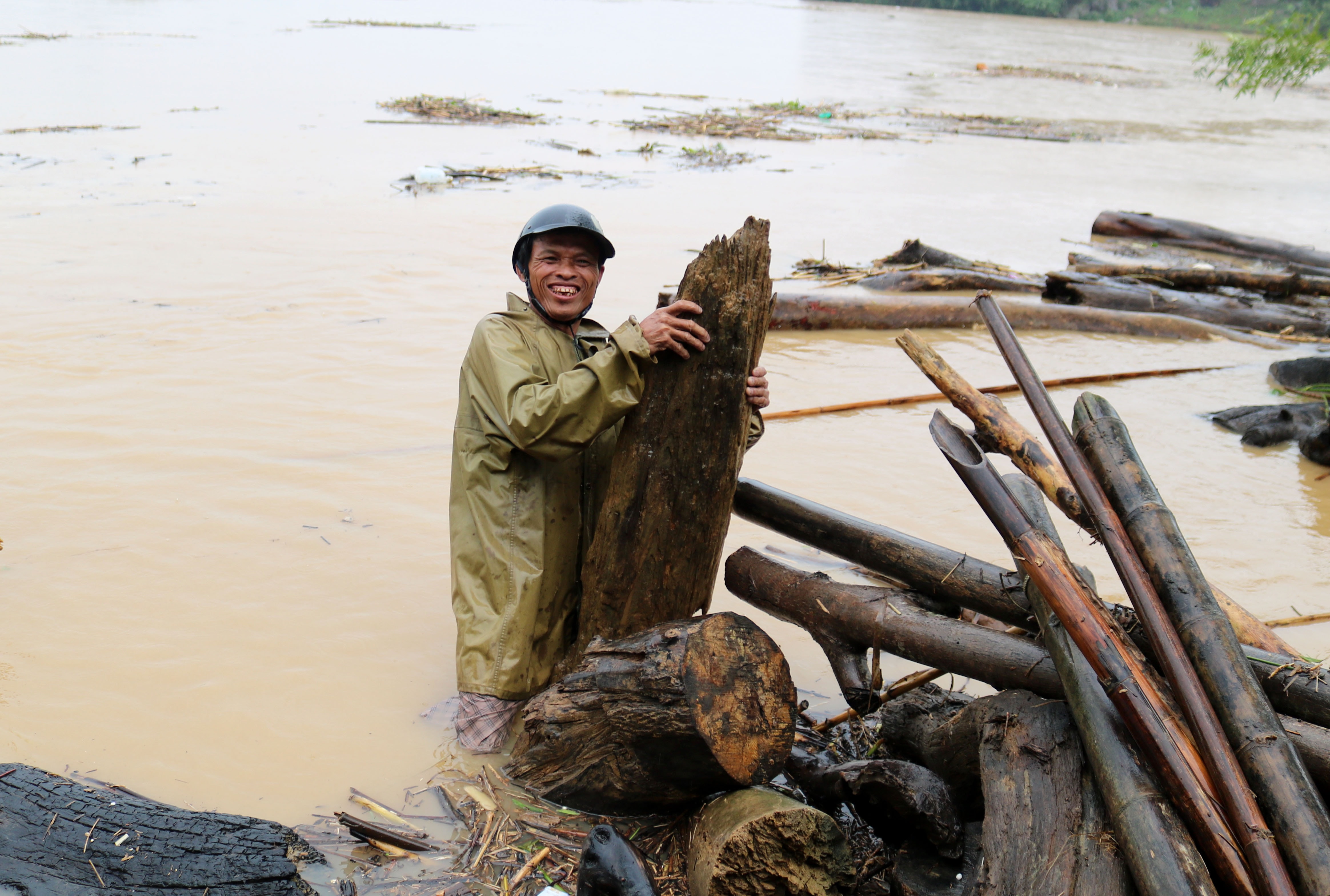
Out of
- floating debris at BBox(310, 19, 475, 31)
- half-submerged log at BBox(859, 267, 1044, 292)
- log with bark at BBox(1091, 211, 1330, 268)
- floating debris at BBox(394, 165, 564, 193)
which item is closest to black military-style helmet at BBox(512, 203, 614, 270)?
half-submerged log at BBox(859, 267, 1044, 292)

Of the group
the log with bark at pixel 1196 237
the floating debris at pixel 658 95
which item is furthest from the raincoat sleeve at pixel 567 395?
the floating debris at pixel 658 95

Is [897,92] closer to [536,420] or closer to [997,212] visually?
[997,212]

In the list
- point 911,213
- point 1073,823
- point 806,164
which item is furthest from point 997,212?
point 1073,823

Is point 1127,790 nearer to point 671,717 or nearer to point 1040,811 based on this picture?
point 1040,811

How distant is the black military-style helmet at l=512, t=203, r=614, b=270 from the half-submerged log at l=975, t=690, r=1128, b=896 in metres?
1.84

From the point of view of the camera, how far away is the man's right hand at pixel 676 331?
3.05 meters

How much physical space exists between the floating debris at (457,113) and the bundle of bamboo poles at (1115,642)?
56.5 ft

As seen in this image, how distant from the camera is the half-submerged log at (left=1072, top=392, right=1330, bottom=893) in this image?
2.14 m

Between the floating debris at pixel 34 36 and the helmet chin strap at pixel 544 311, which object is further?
the floating debris at pixel 34 36

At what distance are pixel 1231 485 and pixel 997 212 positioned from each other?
934cm

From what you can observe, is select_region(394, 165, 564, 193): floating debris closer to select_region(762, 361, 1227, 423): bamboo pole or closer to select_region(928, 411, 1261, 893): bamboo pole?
select_region(762, 361, 1227, 423): bamboo pole

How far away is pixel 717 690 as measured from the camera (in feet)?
9.34

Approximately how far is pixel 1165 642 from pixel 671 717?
1.25 metres

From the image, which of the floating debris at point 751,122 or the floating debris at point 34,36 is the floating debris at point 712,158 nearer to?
the floating debris at point 751,122
